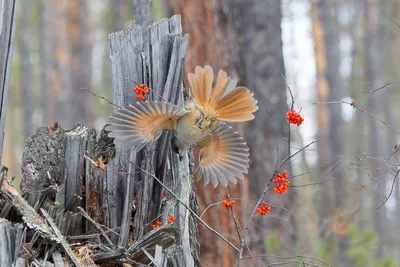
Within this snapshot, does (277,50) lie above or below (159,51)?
above

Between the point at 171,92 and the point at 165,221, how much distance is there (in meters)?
0.63

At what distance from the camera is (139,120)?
2.73 metres

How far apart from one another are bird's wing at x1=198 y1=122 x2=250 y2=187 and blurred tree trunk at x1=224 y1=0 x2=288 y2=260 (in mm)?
2320

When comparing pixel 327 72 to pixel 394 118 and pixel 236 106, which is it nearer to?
pixel 394 118

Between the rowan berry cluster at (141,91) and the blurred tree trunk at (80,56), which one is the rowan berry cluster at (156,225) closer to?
the rowan berry cluster at (141,91)

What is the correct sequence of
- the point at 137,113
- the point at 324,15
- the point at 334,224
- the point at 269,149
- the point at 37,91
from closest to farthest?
the point at 137,113 < the point at 269,149 < the point at 334,224 < the point at 324,15 < the point at 37,91

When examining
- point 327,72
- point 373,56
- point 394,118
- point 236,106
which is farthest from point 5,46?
point 394,118

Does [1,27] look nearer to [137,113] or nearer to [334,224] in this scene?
[137,113]

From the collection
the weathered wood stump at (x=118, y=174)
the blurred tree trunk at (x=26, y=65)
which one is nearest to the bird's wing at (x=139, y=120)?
the weathered wood stump at (x=118, y=174)

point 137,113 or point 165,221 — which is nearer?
point 137,113

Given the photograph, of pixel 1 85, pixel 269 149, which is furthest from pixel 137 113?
pixel 269 149

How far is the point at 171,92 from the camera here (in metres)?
3.08

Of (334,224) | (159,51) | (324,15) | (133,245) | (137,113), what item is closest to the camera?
(137,113)

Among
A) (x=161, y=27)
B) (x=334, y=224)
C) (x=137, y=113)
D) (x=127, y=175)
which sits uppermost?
(x=161, y=27)
